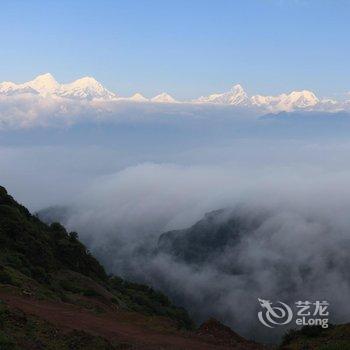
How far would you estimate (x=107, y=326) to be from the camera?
→ 26406 millimetres

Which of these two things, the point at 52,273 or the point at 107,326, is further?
the point at 52,273

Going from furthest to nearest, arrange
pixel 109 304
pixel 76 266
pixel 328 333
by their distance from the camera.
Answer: pixel 76 266, pixel 109 304, pixel 328 333

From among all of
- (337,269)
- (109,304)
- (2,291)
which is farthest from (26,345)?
(337,269)

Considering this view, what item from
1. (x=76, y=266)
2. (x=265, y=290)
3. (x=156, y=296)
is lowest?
(x=265, y=290)

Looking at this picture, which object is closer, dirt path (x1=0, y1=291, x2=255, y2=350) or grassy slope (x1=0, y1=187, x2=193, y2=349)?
dirt path (x1=0, y1=291, x2=255, y2=350)

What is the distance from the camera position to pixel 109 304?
37.1 meters

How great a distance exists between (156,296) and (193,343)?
128 feet

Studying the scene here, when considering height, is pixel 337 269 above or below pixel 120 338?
below

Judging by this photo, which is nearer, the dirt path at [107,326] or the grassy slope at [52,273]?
the dirt path at [107,326]

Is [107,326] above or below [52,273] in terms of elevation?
above

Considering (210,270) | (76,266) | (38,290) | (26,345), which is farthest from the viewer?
(210,270)

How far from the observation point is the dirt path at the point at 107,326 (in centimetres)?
2388

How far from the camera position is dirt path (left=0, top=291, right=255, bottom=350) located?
23875mm

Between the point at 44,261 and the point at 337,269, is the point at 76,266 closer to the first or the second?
the point at 44,261
